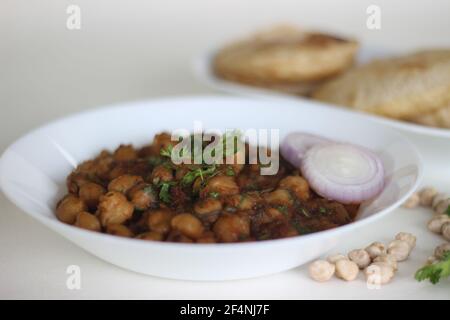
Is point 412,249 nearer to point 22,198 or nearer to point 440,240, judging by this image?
point 440,240

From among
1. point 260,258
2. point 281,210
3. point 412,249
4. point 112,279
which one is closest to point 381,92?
point 412,249

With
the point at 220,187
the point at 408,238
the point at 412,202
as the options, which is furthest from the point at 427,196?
the point at 220,187

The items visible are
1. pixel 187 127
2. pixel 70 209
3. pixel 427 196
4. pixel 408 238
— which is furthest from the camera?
pixel 187 127

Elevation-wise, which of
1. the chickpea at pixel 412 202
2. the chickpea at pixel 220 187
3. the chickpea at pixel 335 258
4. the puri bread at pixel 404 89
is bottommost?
the chickpea at pixel 412 202

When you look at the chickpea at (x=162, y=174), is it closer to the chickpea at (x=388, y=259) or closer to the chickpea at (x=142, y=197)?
the chickpea at (x=142, y=197)

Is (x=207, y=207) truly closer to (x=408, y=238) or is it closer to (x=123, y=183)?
(x=123, y=183)

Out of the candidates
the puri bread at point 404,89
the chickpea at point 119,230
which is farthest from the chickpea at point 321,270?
the puri bread at point 404,89

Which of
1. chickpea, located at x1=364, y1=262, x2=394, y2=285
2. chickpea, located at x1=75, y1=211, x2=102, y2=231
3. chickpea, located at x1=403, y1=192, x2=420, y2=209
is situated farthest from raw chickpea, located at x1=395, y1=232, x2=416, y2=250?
chickpea, located at x1=75, y1=211, x2=102, y2=231
